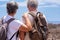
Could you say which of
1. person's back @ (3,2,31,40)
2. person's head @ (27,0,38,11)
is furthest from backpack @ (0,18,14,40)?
person's head @ (27,0,38,11)

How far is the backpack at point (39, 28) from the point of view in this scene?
3943 mm

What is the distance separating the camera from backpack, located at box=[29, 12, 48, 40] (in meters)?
3.94

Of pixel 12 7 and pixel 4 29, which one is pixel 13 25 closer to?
pixel 4 29

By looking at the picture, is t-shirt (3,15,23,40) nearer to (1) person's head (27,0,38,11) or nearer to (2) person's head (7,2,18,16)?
(2) person's head (7,2,18,16)

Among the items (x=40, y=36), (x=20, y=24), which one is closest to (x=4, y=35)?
(x=20, y=24)

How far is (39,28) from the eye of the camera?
3967 mm

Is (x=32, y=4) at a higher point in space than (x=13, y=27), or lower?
higher

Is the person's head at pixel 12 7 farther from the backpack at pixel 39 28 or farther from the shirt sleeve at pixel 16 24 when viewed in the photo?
the backpack at pixel 39 28

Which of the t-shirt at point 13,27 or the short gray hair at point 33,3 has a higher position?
the short gray hair at point 33,3

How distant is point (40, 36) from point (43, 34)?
0.06 m

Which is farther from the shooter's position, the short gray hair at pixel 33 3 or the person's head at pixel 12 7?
the short gray hair at pixel 33 3

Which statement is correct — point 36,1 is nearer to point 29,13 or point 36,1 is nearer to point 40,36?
point 29,13

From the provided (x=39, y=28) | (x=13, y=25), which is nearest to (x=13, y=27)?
(x=13, y=25)

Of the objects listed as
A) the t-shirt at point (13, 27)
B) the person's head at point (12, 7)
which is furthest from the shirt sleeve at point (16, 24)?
the person's head at point (12, 7)
